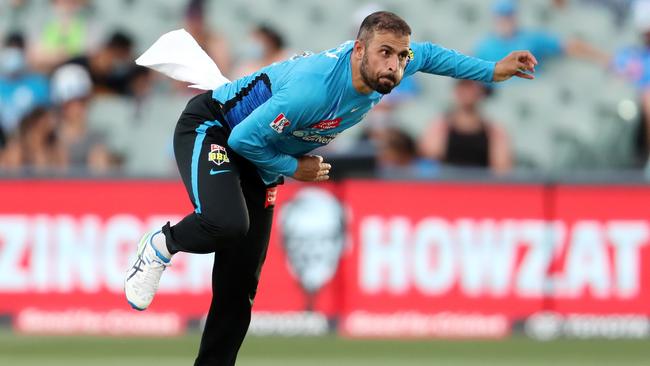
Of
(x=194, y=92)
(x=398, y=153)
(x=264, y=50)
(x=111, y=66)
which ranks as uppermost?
(x=111, y=66)

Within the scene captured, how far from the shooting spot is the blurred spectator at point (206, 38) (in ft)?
44.1

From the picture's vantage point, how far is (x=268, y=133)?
676 cm

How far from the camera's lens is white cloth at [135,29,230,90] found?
Result: 7.55 m

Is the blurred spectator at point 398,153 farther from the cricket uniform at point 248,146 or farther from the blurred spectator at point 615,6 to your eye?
the cricket uniform at point 248,146

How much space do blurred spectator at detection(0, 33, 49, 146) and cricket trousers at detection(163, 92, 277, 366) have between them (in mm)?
6551

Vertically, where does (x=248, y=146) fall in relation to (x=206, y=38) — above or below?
below

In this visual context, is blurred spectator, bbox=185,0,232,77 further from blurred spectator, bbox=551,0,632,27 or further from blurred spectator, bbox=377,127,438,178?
blurred spectator, bbox=551,0,632,27

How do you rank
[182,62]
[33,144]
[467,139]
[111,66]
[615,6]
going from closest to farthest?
[182,62]
[467,139]
[33,144]
[111,66]
[615,6]

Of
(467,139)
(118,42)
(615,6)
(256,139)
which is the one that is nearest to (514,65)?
(256,139)

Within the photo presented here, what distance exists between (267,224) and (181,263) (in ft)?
14.7

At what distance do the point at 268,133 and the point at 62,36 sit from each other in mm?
7788

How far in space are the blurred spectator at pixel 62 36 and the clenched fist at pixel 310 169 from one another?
724 centimetres

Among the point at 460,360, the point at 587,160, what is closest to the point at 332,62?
the point at 460,360

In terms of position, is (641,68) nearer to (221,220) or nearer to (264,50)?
(264,50)
